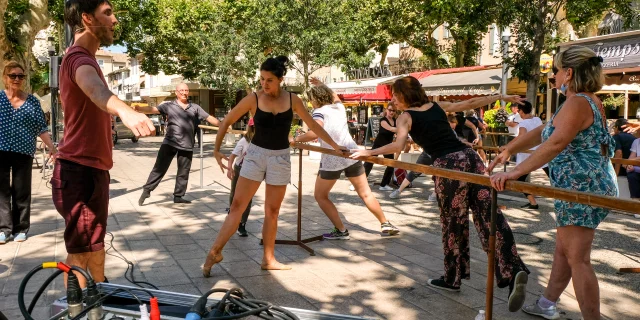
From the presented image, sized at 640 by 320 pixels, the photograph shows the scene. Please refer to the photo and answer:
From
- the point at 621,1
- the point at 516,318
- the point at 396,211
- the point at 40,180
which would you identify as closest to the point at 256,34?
the point at 40,180

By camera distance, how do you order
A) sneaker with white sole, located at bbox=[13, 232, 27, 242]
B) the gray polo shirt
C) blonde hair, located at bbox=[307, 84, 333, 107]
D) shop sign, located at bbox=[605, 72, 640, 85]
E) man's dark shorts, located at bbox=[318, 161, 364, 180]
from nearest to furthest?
sneaker with white sole, located at bbox=[13, 232, 27, 242] < man's dark shorts, located at bbox=[318, 161, 364, 180] < blonde hair, located at bbox=[307, 84, 333, 107] < the gray polo shirt < shop sign, located at bbox=[605, 72, 640, 85]

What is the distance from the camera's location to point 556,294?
396 cm

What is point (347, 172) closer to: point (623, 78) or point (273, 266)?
point (273, 266)

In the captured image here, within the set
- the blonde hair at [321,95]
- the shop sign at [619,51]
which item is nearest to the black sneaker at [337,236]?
the blonde hair at [321,95]

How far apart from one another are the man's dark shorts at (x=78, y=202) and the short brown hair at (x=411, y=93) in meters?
2.50

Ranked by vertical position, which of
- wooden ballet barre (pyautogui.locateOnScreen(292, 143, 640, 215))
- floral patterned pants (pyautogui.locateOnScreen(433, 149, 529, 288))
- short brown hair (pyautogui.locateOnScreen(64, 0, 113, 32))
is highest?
short brown hair (pyautogui.locateOnScreen(64, 0, 113, 32))

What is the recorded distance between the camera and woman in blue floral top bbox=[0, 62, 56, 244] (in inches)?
239

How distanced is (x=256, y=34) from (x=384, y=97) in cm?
579

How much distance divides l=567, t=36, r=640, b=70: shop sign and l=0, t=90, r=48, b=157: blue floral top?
13.2 meters

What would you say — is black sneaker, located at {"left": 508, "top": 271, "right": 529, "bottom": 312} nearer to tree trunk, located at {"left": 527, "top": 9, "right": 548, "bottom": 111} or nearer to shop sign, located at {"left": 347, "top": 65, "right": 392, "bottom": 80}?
tree trunk, located at {"left": 527, "top": 9, "right": 548, "bottom": 111}

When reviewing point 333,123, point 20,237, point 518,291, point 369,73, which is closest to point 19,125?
point 20,237

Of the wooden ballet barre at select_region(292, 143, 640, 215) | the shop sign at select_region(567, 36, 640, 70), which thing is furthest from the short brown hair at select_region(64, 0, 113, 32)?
the shop sign at select_region(567, 36, 640, 70)

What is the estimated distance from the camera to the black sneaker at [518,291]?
3975 mm

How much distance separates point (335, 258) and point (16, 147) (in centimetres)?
360
